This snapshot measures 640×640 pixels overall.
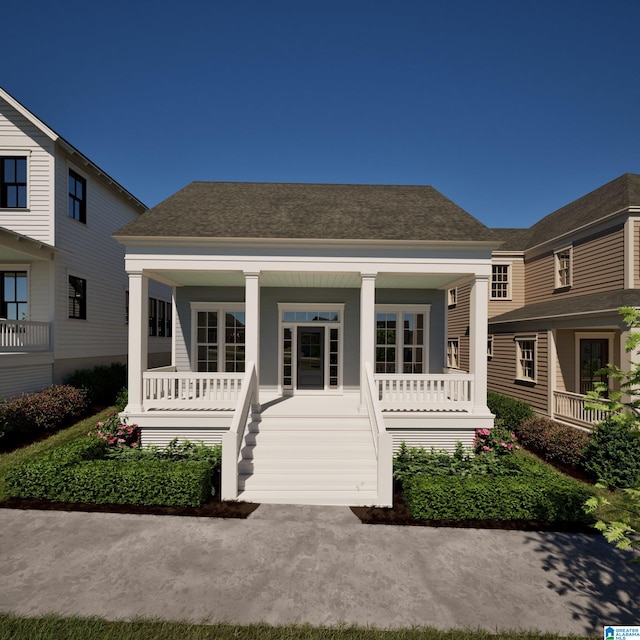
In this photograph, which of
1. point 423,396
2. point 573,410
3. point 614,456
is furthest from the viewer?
point 573,410

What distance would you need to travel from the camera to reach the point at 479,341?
902 cm

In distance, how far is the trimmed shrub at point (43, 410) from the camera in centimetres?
955

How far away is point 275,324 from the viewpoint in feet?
40.0

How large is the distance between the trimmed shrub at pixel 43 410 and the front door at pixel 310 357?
7630 millimetres

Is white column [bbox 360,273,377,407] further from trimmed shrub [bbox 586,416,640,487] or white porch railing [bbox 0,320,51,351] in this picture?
white porch railing [bbox 0,320,51,351]

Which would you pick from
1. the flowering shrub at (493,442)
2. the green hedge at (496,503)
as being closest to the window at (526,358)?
the flowering shrub at (493,442)

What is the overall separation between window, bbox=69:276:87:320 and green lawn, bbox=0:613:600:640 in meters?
12.7

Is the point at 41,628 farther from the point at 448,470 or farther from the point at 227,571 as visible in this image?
the point at 448,470

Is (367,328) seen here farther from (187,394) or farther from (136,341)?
(136,341)

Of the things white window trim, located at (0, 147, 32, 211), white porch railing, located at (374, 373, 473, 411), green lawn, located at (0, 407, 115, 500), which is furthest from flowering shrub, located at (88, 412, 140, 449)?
white window trim, located at (0, 147, 32, 211)

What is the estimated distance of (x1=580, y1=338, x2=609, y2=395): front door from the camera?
12492mm

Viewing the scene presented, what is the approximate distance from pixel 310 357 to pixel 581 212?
44.2 ft

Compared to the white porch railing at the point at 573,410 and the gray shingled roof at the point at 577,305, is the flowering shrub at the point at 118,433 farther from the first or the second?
the white porch railing at the point at 573,410

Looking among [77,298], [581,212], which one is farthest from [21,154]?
[581,212]
